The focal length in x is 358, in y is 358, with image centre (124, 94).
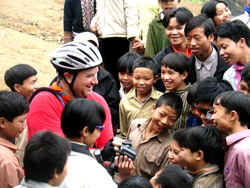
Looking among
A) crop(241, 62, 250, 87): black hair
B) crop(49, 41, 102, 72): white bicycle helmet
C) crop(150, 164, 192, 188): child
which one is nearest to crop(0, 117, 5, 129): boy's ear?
crop(49, 41, 102, 72): white bicycle helmet

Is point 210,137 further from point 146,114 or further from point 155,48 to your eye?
point 155,48

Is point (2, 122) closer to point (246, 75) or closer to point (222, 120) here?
point (222, 120)

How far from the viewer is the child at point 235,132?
296 cm

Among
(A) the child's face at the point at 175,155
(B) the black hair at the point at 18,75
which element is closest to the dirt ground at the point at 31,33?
(B) the black hair at the point at 18,75

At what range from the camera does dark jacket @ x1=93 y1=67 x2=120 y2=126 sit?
518 cm

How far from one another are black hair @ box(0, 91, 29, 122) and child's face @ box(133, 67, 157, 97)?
1.78 meters

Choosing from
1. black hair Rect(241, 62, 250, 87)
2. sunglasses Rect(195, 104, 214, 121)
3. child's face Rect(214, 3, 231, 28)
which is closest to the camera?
black hair Rect(241, 62, 250, 87)

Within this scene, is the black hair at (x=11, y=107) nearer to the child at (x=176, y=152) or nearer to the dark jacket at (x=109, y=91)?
the child at (x=176, y=152)

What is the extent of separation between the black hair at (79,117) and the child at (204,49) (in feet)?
7.34

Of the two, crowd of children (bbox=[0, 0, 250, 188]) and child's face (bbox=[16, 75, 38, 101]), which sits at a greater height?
crowd of children (bbox=[0, 0, 250, 188])

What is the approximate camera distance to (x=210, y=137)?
3328mm

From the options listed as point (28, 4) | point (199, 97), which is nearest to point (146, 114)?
point (199, 97)

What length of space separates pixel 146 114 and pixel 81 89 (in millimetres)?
1553

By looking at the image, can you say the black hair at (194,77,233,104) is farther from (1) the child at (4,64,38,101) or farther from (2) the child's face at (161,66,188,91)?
(1) the child at (4,64,38,101)
